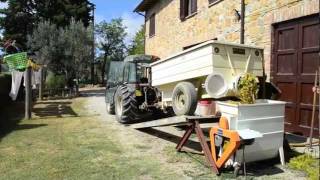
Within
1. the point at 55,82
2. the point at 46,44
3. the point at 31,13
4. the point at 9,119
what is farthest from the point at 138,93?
the point at 31,13

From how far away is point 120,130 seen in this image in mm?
10648

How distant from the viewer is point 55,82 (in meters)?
24.6

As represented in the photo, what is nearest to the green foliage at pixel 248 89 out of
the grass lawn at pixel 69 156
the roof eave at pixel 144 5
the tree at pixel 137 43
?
the grass lawn at pixel 69 156

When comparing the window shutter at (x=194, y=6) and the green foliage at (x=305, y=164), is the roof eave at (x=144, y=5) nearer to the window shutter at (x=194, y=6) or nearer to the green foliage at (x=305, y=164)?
the window shutter at (x=194, y=6)

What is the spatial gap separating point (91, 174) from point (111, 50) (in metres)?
47.2

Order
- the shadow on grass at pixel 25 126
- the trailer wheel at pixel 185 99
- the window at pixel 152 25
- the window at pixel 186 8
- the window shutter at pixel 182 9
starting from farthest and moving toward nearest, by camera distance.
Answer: the window at pixel 152 25
the window shutter at pixel 182 9
the window at pixel 186 8
the shadow on grass at pixel 25 126
the trailer wheel at pixel 185 99

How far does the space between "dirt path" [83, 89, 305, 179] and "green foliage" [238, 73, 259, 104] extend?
109cm

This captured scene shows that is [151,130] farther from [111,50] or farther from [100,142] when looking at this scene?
[111,50]

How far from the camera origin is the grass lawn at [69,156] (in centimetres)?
639

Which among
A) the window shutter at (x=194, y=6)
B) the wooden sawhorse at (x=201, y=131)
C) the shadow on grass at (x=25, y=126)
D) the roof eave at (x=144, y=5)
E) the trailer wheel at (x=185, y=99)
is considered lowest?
the shadow on grass at (x=25, y=126)

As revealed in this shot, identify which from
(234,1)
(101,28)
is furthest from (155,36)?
(101,28)

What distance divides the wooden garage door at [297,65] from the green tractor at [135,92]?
306 centimetres

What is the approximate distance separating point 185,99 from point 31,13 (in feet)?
113

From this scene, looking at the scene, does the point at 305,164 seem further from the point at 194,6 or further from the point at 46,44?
the point at 46,44
